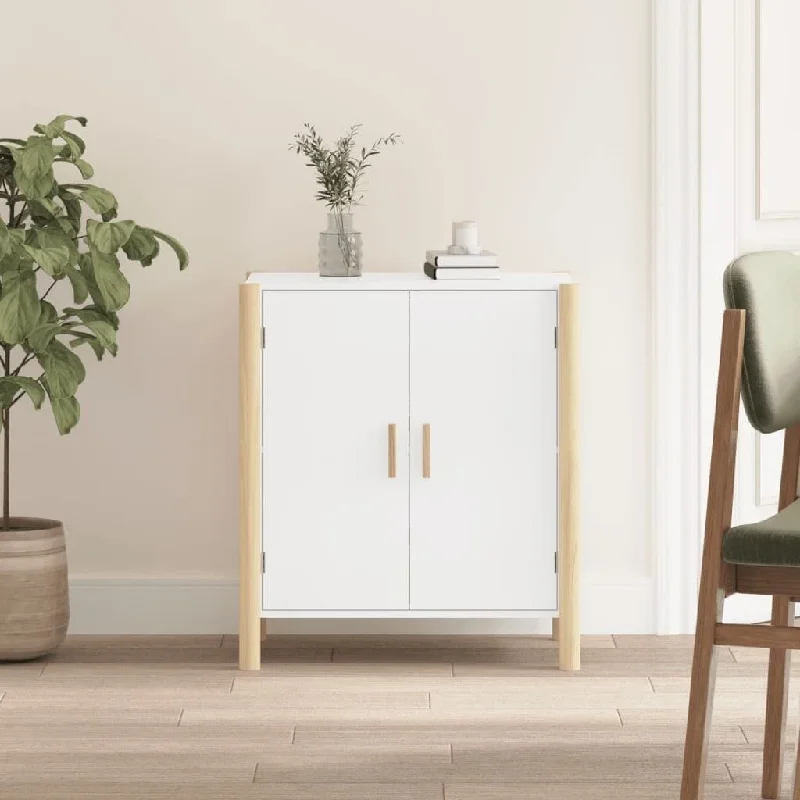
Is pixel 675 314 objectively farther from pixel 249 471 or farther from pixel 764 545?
pixel 764 545

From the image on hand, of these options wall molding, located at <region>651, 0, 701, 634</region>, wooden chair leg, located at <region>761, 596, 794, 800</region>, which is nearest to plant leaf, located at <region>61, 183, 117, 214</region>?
wall molding, located at <region>651, 0, 701, 634</region>

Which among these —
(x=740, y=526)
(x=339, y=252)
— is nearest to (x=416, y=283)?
(x=339, y=252)

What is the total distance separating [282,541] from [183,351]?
0.67m

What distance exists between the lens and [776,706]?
2293 millimetres

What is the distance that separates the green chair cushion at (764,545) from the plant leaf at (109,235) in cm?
169

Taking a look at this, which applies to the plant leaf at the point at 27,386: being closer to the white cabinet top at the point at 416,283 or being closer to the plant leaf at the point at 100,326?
the plant leaf at the point at 100,326

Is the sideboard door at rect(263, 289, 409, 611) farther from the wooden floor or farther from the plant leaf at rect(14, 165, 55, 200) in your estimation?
the plant leaf at rect(14, 165, 55, 200)

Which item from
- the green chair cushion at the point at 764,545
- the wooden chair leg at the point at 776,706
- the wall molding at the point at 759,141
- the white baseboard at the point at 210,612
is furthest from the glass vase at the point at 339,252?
the green chair cushion at the point at 764,545

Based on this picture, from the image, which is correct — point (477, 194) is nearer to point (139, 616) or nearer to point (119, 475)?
point (119, 475)

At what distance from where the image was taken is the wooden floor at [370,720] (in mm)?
2443

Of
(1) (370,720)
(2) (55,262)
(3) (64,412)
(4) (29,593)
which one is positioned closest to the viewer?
(1) (370,720)

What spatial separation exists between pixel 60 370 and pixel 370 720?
1.08 meters

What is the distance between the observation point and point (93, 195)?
3111 mm

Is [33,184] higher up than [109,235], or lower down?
higher up
